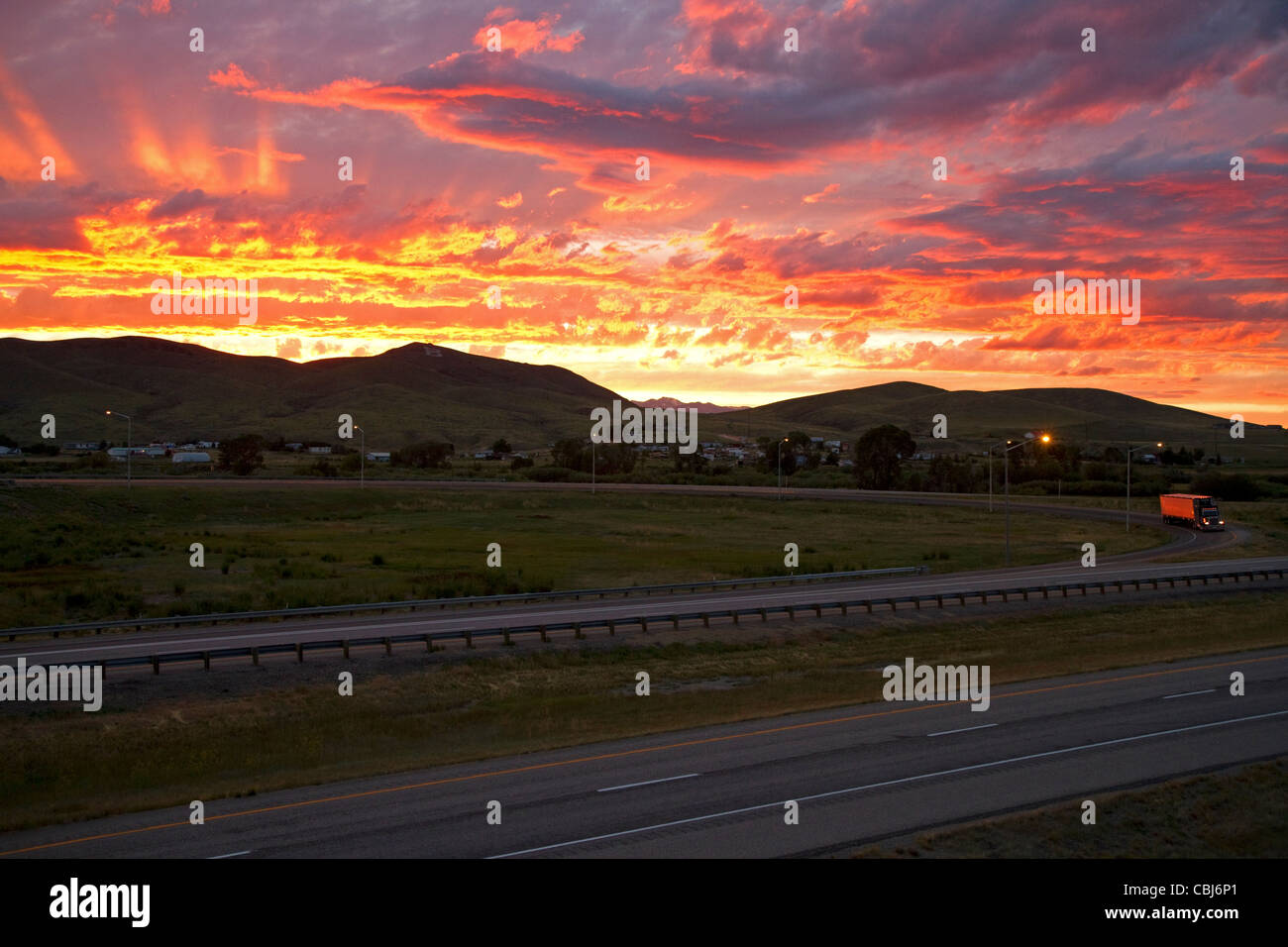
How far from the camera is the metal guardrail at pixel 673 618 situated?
98.7ft

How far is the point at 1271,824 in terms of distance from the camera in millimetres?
16375

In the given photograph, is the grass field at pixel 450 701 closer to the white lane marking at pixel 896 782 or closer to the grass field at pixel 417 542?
the white lane marking at pixel 896 782

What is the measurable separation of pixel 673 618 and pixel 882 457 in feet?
333

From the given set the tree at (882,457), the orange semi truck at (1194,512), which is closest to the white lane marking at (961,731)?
the orange semi truck at (1194,512)

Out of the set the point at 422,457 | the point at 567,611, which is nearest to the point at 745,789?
the point at 567,611

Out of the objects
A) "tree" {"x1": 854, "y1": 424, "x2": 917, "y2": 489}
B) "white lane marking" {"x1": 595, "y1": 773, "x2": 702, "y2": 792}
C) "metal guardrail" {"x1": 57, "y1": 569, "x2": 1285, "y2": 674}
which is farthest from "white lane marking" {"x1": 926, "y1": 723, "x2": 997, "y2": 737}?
"tree" {"x1": 854, "y1": 424, "x2": 917, "y2": 489}

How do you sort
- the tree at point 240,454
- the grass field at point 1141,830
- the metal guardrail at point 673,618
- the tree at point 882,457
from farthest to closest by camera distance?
1. the tree at point 882,457
2. the tree at point 240,454
3. the metal guardrail at point 673,618
4. the grass field at point 1141,830

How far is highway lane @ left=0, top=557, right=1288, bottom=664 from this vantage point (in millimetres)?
33062

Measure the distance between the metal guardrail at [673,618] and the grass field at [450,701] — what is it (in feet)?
2.47

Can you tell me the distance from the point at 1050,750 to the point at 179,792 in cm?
1810

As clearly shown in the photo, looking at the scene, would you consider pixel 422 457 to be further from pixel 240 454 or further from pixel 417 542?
pixel 417 542

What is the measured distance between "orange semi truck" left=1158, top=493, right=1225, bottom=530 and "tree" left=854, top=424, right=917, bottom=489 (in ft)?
156

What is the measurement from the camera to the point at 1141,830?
16.0 m
